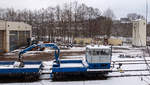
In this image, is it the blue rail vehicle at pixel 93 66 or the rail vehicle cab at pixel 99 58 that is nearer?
the blue rail vehicle at pixel 93 66

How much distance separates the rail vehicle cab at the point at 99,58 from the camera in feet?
46.5

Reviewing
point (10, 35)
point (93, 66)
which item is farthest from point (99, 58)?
point (10, 35)

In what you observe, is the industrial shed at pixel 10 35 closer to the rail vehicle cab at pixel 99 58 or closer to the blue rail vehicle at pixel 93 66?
the blue rail vehicle at pixel 93 66

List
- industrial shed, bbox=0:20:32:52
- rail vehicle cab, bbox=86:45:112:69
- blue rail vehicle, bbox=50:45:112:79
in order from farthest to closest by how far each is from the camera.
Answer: industrial shed, bbox=0:20:32:52
rail vehicle cab, bbox=86:45:112:69
blue rail vehicle, bbox=50:45:112:79

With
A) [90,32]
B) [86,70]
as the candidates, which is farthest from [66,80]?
[90,32]

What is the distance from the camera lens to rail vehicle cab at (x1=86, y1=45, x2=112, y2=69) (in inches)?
559

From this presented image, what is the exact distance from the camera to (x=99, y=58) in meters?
14.3

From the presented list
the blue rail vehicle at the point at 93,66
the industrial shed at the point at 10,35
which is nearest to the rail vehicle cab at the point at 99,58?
the blue rail vehicle at the point at 93,66

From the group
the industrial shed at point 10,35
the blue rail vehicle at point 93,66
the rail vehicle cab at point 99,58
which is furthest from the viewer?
the industrial shed at point 10,35

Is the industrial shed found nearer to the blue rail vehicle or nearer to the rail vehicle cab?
the blue rail vehicle

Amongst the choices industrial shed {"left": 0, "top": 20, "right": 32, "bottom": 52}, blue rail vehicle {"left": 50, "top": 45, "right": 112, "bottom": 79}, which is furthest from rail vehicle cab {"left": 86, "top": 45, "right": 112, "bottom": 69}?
industrial shed {"left": 0, "top": 20, "right": 32, "bottom": 52}

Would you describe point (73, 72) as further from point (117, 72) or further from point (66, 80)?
point (117, 72)

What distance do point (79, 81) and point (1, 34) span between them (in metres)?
22.7

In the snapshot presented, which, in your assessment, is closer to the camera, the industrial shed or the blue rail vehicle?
the blue rail vehicle
